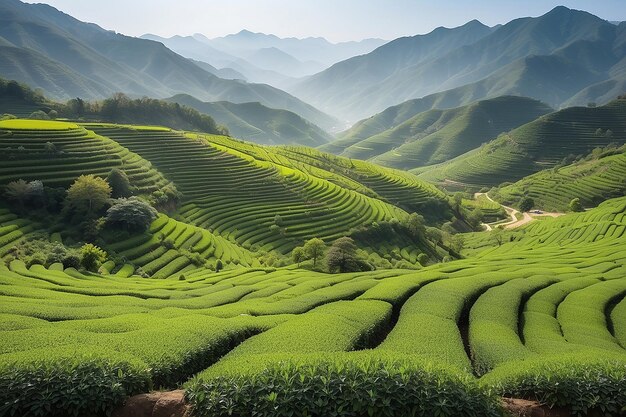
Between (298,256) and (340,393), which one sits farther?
(298,256)

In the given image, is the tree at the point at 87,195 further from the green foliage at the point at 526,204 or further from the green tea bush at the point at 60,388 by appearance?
the green foliage at the point at 526,204

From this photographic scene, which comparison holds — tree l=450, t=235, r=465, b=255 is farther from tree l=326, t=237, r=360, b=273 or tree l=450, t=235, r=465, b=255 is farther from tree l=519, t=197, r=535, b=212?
tree l=519, t=197, r=535, b=212

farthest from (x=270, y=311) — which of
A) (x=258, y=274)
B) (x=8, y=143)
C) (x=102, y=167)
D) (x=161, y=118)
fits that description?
(x=161, y=118)

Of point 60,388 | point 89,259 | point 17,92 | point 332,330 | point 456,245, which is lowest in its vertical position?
point 456,245

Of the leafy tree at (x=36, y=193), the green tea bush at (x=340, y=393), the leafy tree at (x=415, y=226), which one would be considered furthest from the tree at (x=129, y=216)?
the leafy tree at (x=415, y=226)

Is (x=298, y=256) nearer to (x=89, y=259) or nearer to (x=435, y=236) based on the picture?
(x=89, y=259)

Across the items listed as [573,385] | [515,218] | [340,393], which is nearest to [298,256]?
[573,385]

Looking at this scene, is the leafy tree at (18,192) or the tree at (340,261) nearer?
the tree at (340,261)
